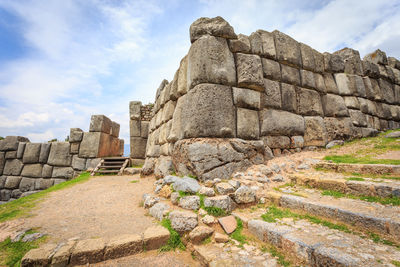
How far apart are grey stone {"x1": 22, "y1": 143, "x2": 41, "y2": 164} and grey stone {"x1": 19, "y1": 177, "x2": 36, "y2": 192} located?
0.98 meters

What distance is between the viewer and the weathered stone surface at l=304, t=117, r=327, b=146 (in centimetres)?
524

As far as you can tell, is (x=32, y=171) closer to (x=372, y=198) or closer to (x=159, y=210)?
(x=159, y=210)

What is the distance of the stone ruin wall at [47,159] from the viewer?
31.0 ft

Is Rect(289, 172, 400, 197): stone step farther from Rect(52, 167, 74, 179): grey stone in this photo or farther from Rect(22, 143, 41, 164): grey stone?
Rect(22, 143, 41, 164): grey stone

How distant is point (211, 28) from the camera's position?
425 cm

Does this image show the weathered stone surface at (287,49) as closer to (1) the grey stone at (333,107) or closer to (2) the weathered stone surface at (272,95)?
(2) the weathered stone surface at (272,95)

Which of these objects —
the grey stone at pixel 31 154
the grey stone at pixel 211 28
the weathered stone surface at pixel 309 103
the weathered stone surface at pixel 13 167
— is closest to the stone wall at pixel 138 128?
the grey stone at pixel 31 154

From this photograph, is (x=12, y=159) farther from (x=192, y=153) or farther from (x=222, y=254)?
(x=222, y=254)

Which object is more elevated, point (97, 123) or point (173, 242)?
point (97, 123)

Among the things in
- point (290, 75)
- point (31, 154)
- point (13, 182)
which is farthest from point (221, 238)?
point (13, 182)

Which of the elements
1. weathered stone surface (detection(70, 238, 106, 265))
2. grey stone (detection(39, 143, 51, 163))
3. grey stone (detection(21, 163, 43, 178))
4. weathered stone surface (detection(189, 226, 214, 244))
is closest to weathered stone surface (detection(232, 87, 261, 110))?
weathered stone surface (detection(189, 226, 214, 244))

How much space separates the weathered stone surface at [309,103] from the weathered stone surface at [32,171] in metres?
12.4

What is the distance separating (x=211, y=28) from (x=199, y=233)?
415cm

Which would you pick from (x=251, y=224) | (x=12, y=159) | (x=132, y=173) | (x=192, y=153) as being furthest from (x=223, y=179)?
(x=12, y=159)
